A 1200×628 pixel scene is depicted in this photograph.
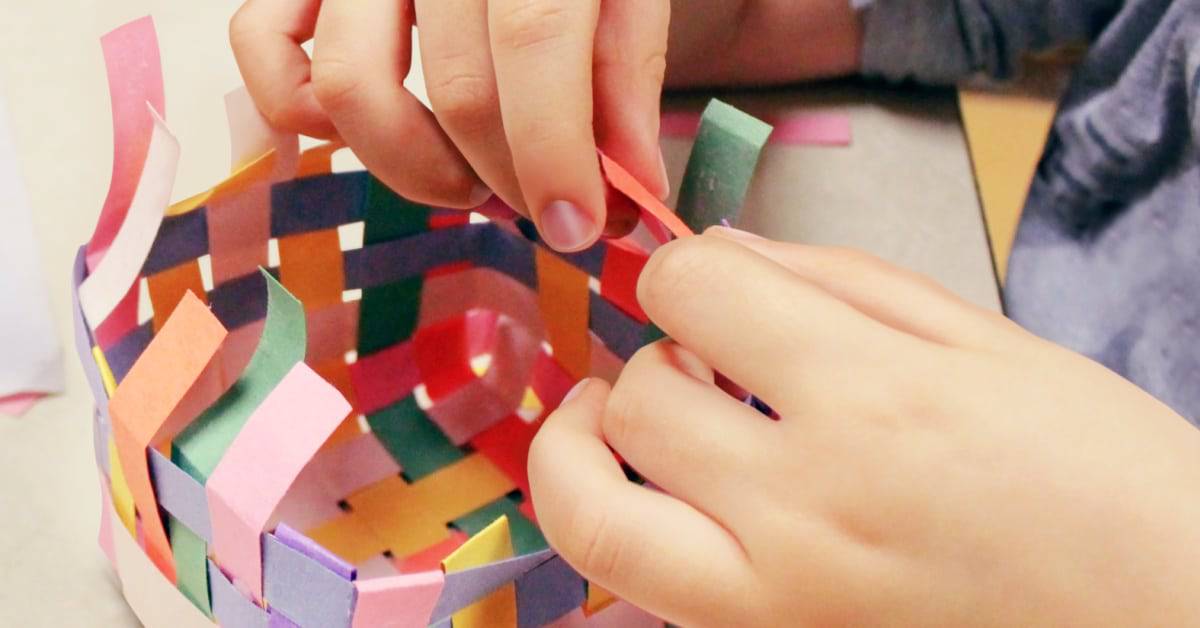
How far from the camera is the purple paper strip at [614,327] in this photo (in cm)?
33

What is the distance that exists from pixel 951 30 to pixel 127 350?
0.39 metres

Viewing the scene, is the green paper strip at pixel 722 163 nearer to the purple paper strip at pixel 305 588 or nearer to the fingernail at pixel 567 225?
the fingernail at pixel 567 225

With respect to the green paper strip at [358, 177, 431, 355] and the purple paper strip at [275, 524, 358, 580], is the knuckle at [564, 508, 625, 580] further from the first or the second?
the green paper strip at [358, 177, 431, 355]

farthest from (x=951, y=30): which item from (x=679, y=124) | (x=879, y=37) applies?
(x=679, y=124)

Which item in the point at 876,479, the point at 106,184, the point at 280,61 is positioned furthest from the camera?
the point at 106,184

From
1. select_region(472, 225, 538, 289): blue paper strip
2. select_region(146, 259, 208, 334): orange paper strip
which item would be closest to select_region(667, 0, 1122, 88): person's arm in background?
select_region(472, 225, 538, 289): blue paper strip

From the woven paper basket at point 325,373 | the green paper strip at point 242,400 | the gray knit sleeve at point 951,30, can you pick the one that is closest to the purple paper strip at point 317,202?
the woven paper basket at point 325,373

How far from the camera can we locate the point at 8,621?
11.2 inches

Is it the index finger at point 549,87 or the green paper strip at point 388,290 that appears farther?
the green paper strip at point 388,290

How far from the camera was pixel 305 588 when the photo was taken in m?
0.21

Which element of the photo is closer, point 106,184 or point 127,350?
point 127,350

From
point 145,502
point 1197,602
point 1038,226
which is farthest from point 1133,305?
point 145,502

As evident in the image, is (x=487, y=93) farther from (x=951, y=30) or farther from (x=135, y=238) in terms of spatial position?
(x=951, y=30)

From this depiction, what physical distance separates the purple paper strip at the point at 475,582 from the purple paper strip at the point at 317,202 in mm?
167
